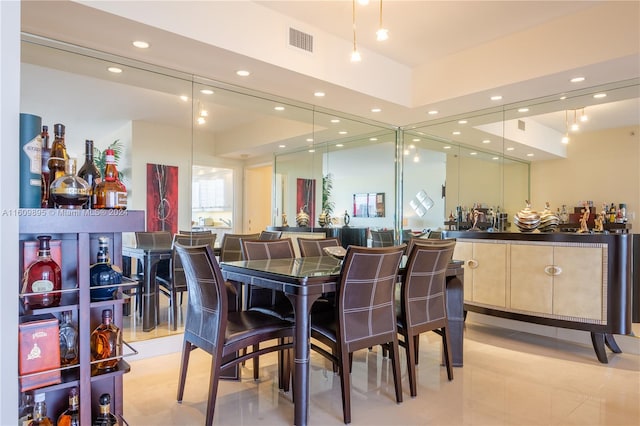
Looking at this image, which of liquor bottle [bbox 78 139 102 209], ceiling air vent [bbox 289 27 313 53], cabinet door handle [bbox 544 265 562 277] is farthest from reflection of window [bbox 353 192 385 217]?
liquor bottle [bbox 78 139 102 209]

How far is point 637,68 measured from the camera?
3289 mm

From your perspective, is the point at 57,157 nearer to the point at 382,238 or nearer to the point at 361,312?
the point at 361,312

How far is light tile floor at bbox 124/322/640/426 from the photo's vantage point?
2236mm

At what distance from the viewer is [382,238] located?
5.46 m

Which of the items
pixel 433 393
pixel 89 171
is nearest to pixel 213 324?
pixel 89 171

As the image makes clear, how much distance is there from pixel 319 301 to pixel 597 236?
7.76 feet

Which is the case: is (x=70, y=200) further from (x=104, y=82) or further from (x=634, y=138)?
(x=634, y=138)

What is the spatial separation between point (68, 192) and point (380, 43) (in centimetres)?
341

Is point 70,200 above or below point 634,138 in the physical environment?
below

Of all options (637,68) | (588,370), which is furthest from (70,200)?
(637,68)

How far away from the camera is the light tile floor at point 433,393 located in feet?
7.34

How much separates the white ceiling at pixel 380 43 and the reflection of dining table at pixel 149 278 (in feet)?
4.32

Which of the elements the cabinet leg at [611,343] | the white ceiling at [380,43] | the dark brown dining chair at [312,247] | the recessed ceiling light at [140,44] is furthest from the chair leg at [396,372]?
the recessed ceiling light at [140,44]

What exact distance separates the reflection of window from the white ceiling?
54.2 inches
